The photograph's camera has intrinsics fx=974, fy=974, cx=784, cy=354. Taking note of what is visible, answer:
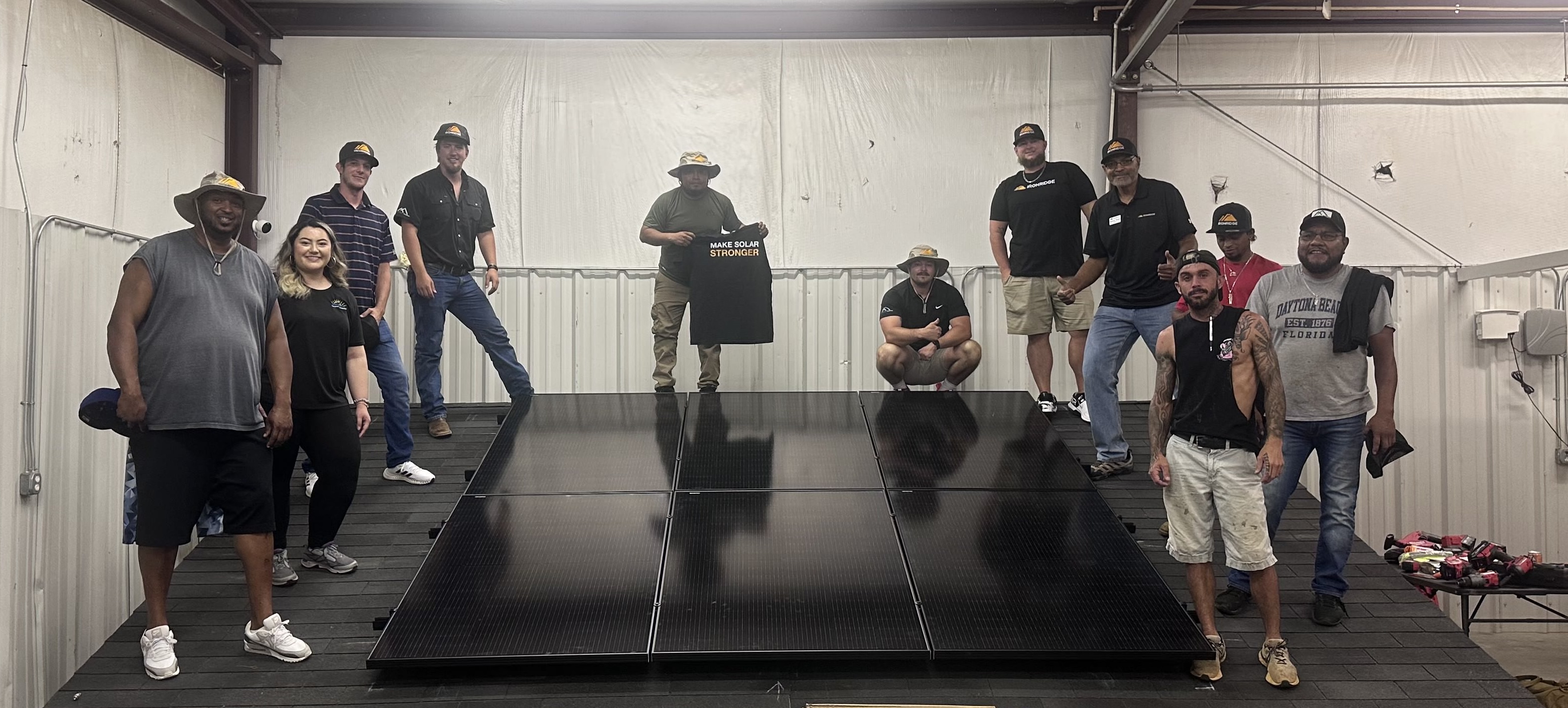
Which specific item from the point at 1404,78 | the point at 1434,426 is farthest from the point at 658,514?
the point at 1404,78

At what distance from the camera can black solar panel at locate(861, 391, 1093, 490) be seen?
14.0 feet

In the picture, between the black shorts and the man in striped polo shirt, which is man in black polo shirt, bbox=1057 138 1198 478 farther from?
the black shorts

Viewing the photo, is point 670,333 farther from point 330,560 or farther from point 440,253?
point 330,560

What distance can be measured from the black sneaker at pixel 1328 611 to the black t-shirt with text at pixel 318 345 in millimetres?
3586

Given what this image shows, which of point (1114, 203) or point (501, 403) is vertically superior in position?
point (1114, 203)

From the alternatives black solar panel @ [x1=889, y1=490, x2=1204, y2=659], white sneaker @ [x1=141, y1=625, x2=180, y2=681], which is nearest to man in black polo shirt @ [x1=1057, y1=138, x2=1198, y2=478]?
black solar panel @ [x1=889, y1=490, x2=1204, y2=659]

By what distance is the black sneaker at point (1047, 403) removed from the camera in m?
5.45

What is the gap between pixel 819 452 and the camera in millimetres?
4660

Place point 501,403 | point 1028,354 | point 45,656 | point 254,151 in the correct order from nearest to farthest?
point 45,656 < point 1028,354 < point 501,403 < point 254,151

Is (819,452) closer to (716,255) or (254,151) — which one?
(716,255)

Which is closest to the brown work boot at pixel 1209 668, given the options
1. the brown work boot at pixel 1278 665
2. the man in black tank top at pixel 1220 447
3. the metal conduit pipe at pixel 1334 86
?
the man in black tank top at pixel 1220 447

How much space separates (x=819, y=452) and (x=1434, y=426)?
4.69 m

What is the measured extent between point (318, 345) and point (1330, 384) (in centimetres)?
364

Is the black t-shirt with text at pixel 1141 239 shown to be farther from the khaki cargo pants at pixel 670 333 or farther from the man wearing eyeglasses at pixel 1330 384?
the khaki cargo pants at pixel 670 333
